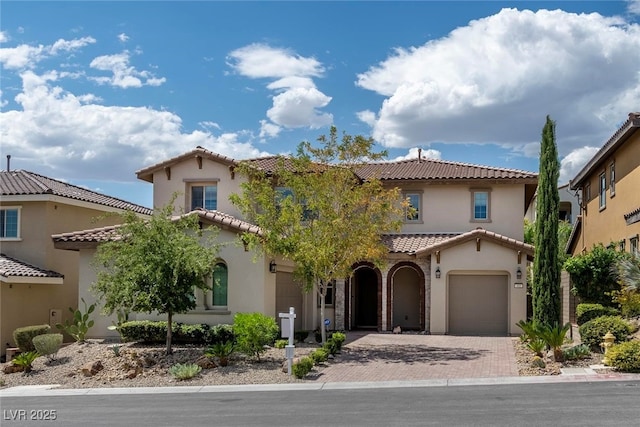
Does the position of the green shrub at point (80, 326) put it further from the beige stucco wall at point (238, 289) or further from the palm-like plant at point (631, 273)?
the palm-like plant at point (631, 273)

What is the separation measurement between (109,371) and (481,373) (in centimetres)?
1001

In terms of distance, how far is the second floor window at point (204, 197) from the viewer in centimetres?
2944

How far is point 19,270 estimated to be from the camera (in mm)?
26312

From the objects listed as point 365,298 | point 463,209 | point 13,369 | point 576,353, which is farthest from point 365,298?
point 13,369

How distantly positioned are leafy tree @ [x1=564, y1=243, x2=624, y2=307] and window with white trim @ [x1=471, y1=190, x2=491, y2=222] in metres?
7.36

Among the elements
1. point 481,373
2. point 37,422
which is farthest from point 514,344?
point 37,422

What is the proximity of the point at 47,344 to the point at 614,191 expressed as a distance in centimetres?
1975

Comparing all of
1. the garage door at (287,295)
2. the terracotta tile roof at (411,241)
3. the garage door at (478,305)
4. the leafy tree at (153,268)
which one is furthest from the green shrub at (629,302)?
the garage door at (287,295)

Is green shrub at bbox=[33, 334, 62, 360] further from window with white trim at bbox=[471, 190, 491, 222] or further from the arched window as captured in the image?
window with white trim at bbox=[471, 190, 491, 222]

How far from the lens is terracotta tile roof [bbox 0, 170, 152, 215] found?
27.9 m

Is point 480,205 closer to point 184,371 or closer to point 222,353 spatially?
point 222,353

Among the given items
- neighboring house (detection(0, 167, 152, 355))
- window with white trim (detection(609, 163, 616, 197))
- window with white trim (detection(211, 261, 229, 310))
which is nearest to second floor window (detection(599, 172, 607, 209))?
window with white trim (detection(609, 163, 616, 197))

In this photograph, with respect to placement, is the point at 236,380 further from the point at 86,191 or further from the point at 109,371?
the point at 86,191

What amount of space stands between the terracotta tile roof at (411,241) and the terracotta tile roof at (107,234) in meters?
6.78
